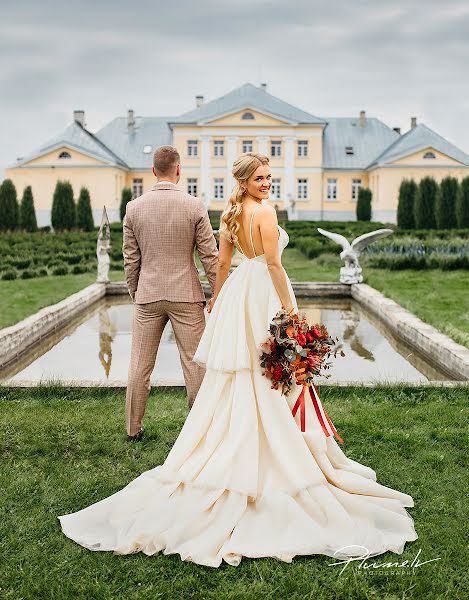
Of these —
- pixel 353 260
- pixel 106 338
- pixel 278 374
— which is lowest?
pixel 106 338

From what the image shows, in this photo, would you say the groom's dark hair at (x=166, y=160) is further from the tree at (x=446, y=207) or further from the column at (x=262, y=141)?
the column at (x=262, y=141)

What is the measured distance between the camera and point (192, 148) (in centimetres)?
4453

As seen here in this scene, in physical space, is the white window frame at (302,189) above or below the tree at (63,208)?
above

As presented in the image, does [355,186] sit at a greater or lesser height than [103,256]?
greater

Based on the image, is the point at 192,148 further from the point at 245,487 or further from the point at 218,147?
the point at 245,487

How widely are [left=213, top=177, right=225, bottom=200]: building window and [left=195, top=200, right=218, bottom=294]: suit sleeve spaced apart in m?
40.8

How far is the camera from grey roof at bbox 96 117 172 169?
146ft

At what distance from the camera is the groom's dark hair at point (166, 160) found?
4152 millimetres

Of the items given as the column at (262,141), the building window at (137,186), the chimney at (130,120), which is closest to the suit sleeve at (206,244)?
the column at (262,141)

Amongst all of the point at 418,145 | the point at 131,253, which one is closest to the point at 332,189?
the point at 418,145

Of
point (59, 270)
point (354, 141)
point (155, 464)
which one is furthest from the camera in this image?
point (354, 141)

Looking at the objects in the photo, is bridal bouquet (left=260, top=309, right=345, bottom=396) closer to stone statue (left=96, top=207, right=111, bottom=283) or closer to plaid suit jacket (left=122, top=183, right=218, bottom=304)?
plaid suit jacket (left=122, top=183, right=218, bottom=304)

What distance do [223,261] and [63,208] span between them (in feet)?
91.8

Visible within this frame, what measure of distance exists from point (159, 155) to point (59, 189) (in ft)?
89.8
